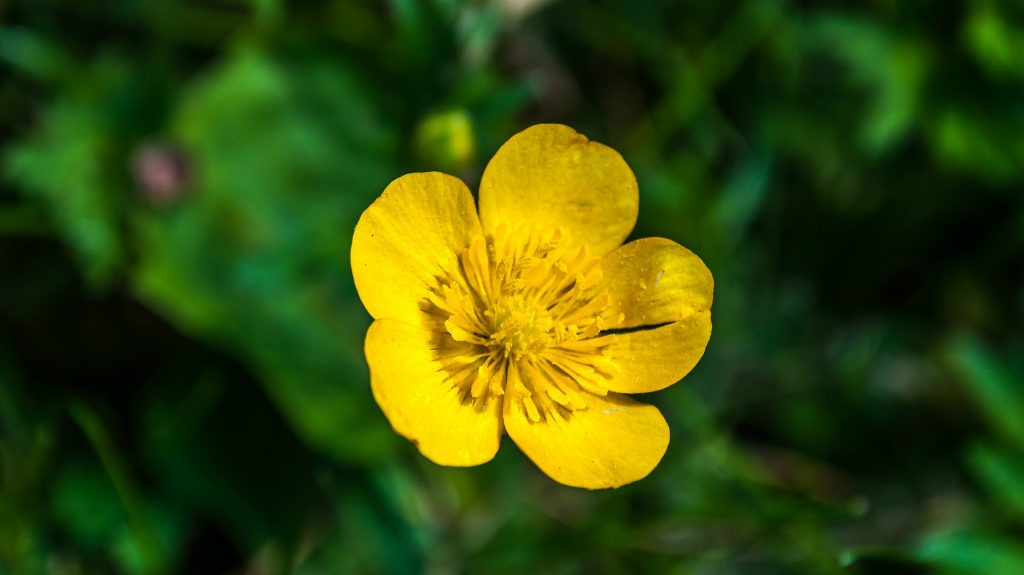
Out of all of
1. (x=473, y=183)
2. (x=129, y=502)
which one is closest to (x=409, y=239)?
(x=473, y=183)

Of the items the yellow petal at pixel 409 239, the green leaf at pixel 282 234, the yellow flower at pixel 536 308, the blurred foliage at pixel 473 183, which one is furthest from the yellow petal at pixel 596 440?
the green leaf at pixel 282 234

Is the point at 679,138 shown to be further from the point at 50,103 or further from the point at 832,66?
the point at 50,103

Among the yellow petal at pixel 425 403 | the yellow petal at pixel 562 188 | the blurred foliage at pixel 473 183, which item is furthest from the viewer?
the blurred foliage at pixel 473 183

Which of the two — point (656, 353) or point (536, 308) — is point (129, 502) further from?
point (656, 353)

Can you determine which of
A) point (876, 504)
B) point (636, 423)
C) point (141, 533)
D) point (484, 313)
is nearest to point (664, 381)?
point (636, 423)

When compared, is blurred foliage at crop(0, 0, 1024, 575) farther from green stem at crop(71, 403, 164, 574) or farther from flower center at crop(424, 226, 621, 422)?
flower center at crop(424, 226, 621, 422)

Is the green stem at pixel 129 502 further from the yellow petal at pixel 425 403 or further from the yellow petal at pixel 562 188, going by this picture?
the yellow petal at pixel 562 188
